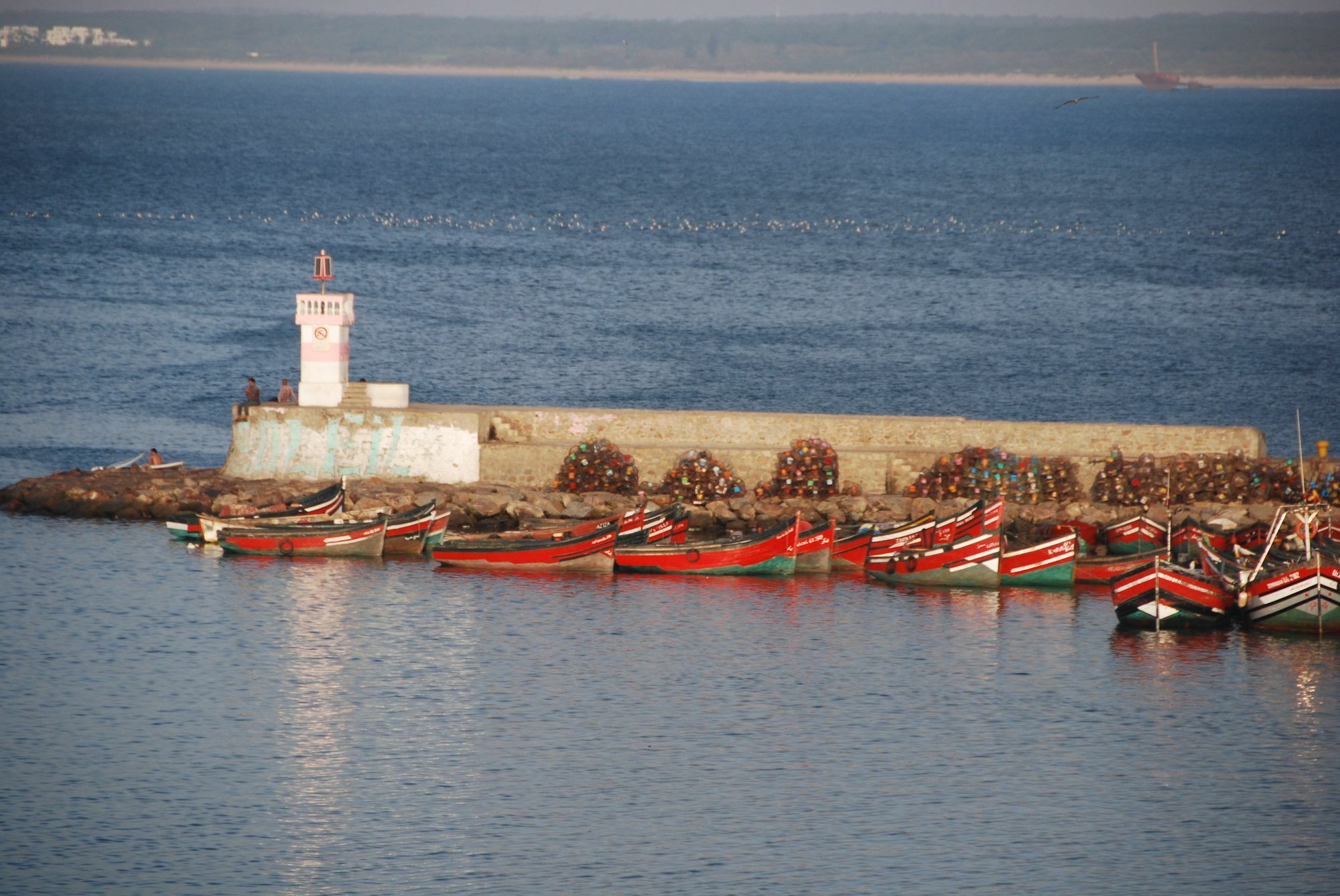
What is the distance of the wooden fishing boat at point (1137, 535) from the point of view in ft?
113

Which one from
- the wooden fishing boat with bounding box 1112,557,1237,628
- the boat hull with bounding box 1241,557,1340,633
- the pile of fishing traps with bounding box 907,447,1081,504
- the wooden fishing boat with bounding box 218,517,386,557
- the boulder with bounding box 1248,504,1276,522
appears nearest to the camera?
the boat hull with bounding box 1241,557,1340,633

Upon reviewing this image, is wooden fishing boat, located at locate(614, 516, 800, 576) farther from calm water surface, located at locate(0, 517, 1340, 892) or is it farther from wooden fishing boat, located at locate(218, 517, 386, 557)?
wooden fishing boat, located at locate(218, 517, 386, 557)

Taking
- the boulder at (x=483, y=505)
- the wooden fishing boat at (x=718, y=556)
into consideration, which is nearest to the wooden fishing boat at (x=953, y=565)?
the wooden fishing boat at (x=718, y=556)

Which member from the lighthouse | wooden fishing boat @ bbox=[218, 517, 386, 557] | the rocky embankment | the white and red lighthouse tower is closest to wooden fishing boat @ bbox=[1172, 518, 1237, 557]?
the rocky embankment

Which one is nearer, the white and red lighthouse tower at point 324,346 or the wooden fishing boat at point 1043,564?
the wooden fishing boat at point 1043,564

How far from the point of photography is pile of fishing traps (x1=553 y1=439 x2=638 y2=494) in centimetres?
3700

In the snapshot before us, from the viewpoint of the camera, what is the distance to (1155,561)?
101 feet

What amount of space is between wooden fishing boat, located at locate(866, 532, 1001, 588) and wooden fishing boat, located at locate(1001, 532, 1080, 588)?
8.6 inches

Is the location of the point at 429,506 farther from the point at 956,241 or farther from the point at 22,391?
the point at 956,241

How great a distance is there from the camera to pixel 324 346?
3819 cm

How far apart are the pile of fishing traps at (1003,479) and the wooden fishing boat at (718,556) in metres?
3.58

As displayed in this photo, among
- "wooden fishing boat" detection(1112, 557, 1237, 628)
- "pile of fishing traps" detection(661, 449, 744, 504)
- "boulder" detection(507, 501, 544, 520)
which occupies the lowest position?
"wooden fishing boat" detection(1112, 557, 1237, 628)

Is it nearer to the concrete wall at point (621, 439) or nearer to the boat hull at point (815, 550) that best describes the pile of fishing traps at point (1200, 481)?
the concrete wall at point (621, 439)

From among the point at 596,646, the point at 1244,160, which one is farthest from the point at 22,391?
the point at 1244,160
